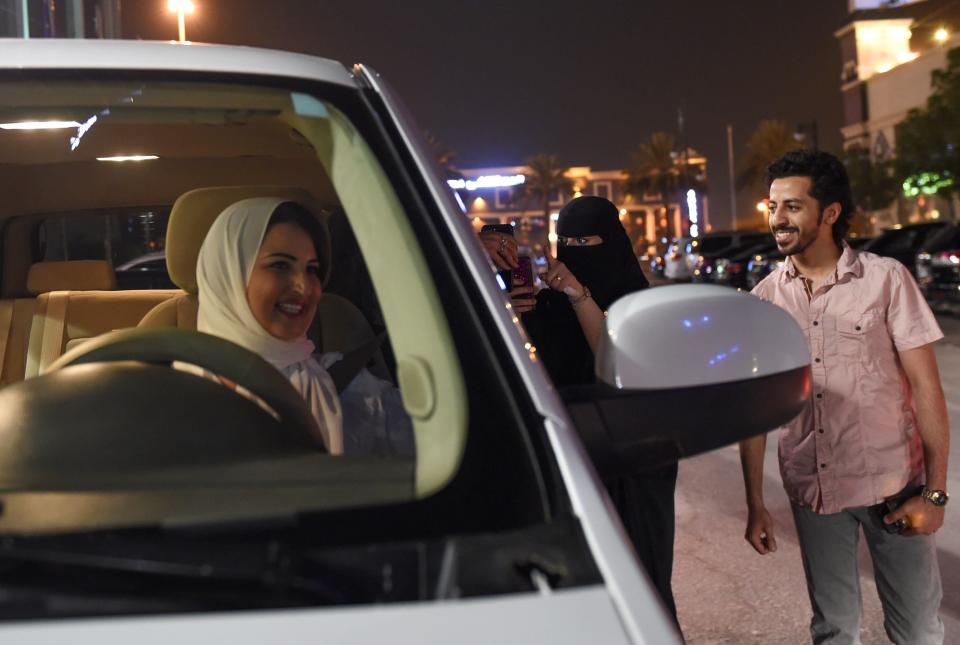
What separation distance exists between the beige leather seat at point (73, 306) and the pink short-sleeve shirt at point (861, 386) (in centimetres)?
185

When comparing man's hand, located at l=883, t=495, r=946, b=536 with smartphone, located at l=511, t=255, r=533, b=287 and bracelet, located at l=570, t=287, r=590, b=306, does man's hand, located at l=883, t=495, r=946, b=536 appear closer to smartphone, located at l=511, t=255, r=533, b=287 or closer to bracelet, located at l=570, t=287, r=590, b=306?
bracelet, located at l=570, t=287, r=590, b=306

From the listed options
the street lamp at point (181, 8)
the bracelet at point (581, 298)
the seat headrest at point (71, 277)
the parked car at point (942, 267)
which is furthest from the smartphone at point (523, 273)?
the street lamp at point (181, 8)

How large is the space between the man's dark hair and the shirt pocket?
281 millimetres

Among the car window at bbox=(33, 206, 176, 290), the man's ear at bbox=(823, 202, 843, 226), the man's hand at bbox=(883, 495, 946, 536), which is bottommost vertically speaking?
the man's hand at bbox=(883, 495, 946, 536)

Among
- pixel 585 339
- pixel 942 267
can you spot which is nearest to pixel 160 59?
pixel 585 339

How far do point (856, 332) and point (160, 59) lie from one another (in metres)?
2.29

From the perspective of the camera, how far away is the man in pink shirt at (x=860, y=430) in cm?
365

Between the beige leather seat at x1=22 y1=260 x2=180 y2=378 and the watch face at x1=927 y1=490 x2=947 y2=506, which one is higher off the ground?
the beige leather seat at x1=22 y1=260 x2=180 y2=378

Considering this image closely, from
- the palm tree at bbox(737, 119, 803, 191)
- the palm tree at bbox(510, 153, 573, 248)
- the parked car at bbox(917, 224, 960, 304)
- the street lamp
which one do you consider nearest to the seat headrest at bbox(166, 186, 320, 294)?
the parked car at bbox(917, 224, 960, 304)

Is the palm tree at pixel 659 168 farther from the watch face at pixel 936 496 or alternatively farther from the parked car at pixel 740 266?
the watch face at pixel 936 496

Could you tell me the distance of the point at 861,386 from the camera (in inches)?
145

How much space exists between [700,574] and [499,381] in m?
4.51

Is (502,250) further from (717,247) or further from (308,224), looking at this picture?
(717,247)

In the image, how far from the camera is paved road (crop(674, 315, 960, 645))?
5168mm
